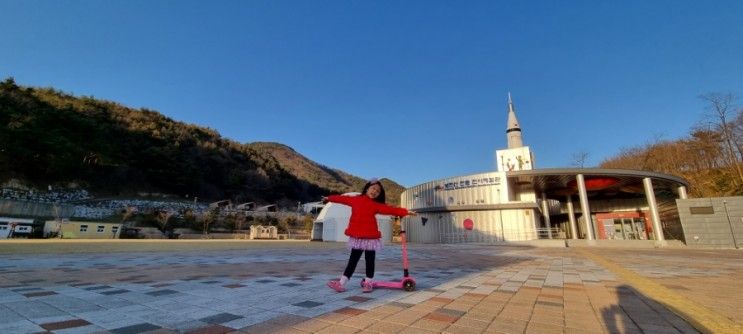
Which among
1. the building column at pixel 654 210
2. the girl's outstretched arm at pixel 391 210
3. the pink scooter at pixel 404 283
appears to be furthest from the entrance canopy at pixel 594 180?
the pink scooter at pixel 404 283

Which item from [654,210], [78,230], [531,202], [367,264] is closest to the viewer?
[367,264]

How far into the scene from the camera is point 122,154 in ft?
191

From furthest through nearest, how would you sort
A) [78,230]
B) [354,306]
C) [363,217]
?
[78,230] → [363,217] → [354,306]

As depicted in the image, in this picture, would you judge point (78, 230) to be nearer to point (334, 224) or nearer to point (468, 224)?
point (334, 224)

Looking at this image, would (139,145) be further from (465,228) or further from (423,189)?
(465,228)

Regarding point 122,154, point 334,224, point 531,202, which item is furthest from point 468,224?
point 122,154

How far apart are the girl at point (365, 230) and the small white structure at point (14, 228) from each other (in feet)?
113

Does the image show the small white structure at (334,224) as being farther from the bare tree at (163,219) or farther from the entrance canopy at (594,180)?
the bare tree at (163,219)

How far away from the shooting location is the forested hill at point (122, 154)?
4384 centimetres

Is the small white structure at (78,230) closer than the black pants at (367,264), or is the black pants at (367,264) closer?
the black pants at (367,264)

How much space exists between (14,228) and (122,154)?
1498 inches

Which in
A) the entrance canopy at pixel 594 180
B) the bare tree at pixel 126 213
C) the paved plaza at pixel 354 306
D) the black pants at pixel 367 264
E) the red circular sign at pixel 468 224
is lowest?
the paved plaza at pixel 354 306

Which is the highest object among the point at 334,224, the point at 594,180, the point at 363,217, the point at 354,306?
the point at 594,180

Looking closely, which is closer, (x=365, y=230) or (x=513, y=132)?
(x=365, y=230)
